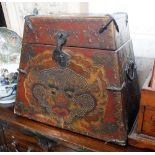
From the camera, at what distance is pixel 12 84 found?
0.94 m

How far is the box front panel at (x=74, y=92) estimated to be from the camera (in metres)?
0.66

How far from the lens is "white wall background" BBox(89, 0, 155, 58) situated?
867mm

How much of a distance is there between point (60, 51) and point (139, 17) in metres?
0.40

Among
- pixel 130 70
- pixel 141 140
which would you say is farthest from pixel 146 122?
pixel 130 70

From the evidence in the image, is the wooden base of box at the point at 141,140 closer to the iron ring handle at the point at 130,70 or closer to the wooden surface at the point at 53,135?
the wooden surface at the point at 53,135

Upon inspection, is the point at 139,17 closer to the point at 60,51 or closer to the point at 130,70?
the point at 130,70

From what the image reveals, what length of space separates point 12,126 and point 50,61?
1.06ft

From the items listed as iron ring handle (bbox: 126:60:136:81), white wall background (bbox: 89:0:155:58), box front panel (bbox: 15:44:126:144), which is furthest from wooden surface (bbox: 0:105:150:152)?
white wall background (bbox: 89:0:155:58)

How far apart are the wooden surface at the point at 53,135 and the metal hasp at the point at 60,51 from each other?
252 mm

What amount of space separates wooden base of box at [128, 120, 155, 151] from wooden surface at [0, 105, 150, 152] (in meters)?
0.02

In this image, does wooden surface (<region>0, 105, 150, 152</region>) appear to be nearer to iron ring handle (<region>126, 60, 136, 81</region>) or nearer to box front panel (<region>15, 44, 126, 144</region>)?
box front panel (<region>15, 44, 126, 144</region>)

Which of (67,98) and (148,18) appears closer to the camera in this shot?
(67,98)

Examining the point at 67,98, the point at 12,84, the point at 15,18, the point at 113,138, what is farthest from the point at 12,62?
the point at 113,138

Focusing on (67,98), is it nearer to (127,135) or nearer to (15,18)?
(127,135)
